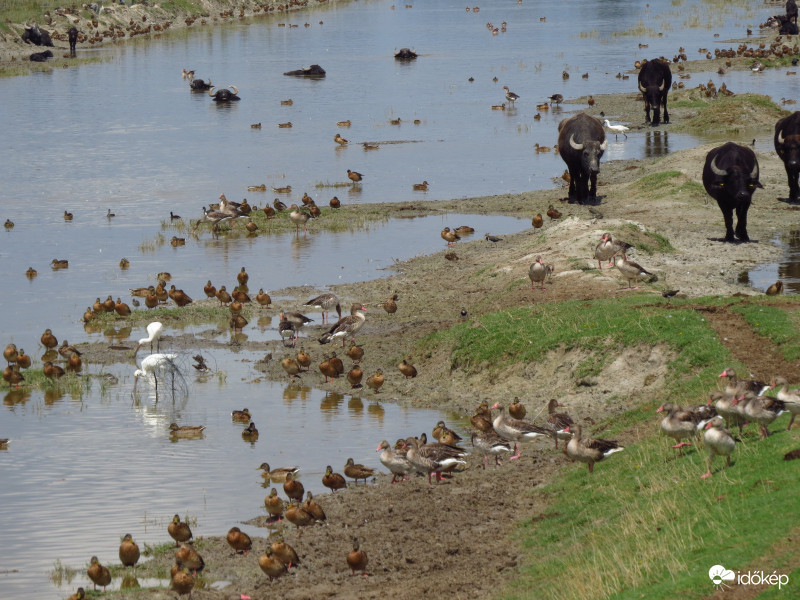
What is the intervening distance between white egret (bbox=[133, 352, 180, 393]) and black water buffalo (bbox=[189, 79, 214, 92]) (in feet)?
173

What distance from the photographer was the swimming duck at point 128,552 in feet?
43.7

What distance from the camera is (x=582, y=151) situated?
33.3 metres

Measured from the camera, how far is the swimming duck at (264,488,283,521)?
14.7 meters

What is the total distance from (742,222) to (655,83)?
880 inches

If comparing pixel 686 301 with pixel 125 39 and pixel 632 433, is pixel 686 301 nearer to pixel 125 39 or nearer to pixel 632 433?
pixel 632 433

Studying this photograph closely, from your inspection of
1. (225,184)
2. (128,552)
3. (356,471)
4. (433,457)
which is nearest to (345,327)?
(356,471)

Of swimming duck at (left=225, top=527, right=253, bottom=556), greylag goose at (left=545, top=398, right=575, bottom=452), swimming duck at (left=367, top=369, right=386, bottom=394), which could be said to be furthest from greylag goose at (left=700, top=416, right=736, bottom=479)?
swimming duck at (left=367, top=369, right=386, bottom=394)

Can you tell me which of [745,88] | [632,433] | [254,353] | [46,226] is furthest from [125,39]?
[632,433]

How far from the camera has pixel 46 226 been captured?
36.4m

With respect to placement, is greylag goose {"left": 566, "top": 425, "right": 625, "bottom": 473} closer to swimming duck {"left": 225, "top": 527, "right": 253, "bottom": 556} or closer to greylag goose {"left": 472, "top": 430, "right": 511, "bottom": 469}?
greylag goose {"left": 472, "top": 430, "right": 511, "bottom": 469}

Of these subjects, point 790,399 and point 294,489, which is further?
point 294,489

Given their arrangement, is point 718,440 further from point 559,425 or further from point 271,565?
point 271,565

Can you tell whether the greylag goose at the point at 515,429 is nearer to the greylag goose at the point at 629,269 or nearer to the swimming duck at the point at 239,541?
the swimming duck at the point at 239,541

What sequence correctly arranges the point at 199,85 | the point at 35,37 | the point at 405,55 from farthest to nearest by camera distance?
the point at 35,37 → the point at 405,55 → the point at 199,85
